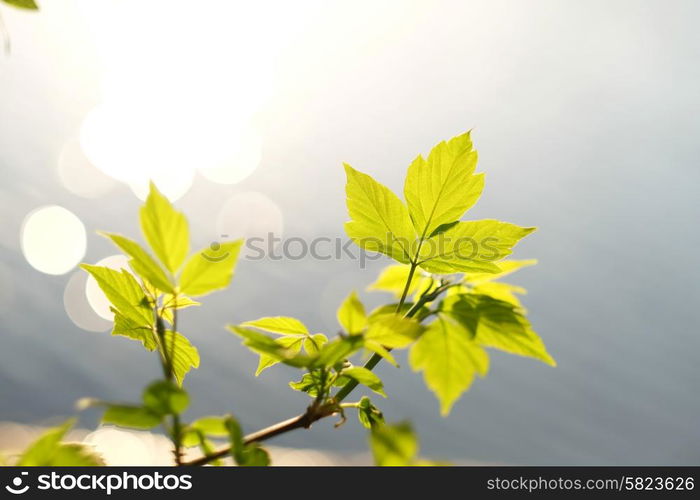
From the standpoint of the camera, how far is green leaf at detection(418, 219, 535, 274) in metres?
0.44

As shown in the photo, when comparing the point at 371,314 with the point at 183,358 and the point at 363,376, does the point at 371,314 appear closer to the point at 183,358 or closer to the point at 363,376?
the point at 363,376

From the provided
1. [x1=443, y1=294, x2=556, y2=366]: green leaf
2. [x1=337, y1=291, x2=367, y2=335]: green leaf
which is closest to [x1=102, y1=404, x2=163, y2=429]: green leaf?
[x1=337, y1=291, x2=367, y2=335]: green leaf

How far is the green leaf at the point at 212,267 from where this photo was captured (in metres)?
0.32

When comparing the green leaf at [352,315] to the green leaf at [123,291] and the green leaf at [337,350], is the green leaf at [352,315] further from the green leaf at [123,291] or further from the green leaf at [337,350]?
the green leaf at [123,291]

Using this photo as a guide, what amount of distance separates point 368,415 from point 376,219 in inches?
6.8

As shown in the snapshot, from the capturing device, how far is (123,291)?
1.31 ft

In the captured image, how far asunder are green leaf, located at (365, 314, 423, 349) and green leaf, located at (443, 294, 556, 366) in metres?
0.08

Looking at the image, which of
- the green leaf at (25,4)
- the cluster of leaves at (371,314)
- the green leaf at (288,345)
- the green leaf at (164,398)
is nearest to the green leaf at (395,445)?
the cluster of leaves at (371,314)

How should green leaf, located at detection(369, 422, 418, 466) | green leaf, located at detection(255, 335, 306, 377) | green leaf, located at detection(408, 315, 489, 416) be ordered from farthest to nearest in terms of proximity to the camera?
1. green leaf, located at detection(255, 335, 306, 377)
2. green leaf, located at detection(408, 315, 489, 416)
3. green leaf, located at detection(369, 422, 418, 466)

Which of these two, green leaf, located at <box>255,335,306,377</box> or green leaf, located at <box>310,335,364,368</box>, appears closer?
green leaf, located at <box>310,335,364,368</box>

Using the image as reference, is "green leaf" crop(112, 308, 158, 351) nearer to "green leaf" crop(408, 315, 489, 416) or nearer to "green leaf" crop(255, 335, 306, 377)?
"green leaf" crop(255, 335, 306, 377)
